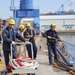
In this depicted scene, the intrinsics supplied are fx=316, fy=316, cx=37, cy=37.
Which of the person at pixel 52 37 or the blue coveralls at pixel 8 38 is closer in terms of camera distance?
the blue coveralls at pixel 8 38

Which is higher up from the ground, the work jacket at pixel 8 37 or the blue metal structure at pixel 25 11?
the blue metal structure at pixel 25 11

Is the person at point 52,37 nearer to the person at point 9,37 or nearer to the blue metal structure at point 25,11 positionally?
the person at point 9,37

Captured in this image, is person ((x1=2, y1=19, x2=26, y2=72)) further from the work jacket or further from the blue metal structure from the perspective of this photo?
the blue metal structure

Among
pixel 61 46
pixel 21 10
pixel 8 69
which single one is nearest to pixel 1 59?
pixel 8 69

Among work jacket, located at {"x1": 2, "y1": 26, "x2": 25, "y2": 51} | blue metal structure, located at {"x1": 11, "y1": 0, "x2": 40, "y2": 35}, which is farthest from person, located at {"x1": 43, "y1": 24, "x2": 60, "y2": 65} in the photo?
blue metal structure, located at {"x1": 11, "y1": 0, "x2": 40, "y2": 35}

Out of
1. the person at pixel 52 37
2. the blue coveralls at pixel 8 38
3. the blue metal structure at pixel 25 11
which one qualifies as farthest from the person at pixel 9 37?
the blue metal structure at pixel 25 11

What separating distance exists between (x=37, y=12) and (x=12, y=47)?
3099cm

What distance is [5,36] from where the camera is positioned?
9.28m

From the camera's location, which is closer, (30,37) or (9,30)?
(9,30)

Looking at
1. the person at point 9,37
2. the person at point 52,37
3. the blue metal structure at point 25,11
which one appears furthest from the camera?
the blue metal structure at point 25,11

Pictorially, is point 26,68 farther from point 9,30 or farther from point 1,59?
point 1,59

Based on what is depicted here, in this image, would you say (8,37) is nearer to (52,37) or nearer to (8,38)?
(8,38)

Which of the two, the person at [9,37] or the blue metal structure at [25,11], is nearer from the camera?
the person at [9,37]

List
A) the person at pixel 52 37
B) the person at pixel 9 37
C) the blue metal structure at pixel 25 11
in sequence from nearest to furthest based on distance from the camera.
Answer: the person at pixel 9 37, the person at pixel 52 37, the blue metal structure at pixel 25 11
